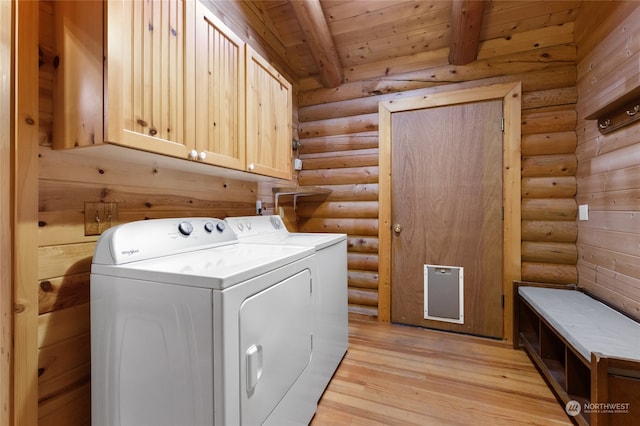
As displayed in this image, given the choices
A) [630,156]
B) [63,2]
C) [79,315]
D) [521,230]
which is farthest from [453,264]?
[63,2]

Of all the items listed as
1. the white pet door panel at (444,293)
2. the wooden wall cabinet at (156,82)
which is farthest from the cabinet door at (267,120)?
the white pet door panel at (444,293)

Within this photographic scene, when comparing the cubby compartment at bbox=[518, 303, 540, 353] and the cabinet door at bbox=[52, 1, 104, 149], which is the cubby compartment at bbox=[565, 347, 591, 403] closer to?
the cubby compartment at bbox=[518, 303, 540, 353]

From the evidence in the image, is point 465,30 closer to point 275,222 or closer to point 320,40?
point 320,40

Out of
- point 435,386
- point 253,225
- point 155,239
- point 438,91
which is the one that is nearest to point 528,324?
point 435,386

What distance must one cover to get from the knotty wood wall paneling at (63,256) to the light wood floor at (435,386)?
3.67ft

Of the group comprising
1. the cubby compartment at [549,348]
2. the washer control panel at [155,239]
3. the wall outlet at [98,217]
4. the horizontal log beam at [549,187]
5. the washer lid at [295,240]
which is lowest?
the cubby compartment at [549,348]

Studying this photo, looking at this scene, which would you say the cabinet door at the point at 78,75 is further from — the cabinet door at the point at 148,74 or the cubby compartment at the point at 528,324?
the cubby compartment at the point at 528,324

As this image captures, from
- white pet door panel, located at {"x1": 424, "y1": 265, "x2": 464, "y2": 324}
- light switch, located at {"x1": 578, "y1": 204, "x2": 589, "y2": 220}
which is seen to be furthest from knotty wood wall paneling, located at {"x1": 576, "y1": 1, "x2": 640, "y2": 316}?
white pet door panel, located at {"x1": 424, "y1": 265, "x2": 464, "y2": 324}

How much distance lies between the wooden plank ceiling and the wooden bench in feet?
6.69

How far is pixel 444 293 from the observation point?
2.50 meters

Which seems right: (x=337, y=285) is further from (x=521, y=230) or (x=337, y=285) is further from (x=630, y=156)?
(x=630, y=156)

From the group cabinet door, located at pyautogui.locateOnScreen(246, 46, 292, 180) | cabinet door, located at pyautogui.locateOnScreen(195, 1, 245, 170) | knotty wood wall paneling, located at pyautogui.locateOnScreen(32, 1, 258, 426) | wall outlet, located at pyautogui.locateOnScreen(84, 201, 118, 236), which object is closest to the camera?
knotty wood wall paneling, located at pyautogui.locateOnScreen(32, 1, 258, 426)

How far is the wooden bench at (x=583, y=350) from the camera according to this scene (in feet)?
3.78

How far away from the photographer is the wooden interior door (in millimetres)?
2357
